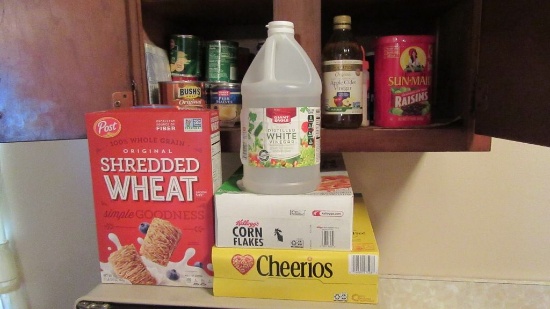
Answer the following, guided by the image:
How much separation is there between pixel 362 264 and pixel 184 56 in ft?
1.91

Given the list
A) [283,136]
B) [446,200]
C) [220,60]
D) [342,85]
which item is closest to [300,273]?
[283,136]

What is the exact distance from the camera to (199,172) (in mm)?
740

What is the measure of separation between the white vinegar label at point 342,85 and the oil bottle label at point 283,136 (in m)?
0.10

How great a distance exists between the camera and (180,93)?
0.87 meters

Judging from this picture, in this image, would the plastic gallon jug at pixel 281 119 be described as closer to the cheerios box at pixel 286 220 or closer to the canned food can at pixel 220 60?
the cheerios box at pixel 286 220

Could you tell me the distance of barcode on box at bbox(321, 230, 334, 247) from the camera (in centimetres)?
71

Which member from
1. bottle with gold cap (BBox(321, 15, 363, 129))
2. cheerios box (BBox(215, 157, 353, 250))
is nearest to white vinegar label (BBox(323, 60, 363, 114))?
bottle with gold cap (BBox(321, 15, 363, 129))

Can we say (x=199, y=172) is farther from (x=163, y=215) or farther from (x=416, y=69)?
(x=416, y=69)

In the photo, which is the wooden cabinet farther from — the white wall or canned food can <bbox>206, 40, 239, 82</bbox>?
the white wall

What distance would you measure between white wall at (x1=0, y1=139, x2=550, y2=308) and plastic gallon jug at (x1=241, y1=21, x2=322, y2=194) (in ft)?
1.38

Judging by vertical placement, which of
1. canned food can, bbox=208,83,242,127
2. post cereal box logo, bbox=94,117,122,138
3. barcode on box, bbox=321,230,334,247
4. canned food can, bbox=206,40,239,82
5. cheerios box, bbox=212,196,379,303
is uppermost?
canned food can, bbox=206,40,239,82

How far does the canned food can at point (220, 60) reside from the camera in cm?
91

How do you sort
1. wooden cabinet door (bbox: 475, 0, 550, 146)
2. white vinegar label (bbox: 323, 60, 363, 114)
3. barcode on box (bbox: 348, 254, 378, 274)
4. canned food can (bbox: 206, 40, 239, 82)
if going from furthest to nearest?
canned food can (bbox: 206, 40, 239, 82), white vinegar label (bbox: 323, 60, 363, 114), barcode on box (bbox: 348, 254, 378, 274), wooden cabinet door (bbox: 475, 0, 550, 146)

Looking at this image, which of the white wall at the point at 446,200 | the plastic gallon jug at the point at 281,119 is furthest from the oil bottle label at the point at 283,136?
the white wall at the point at 446,200
